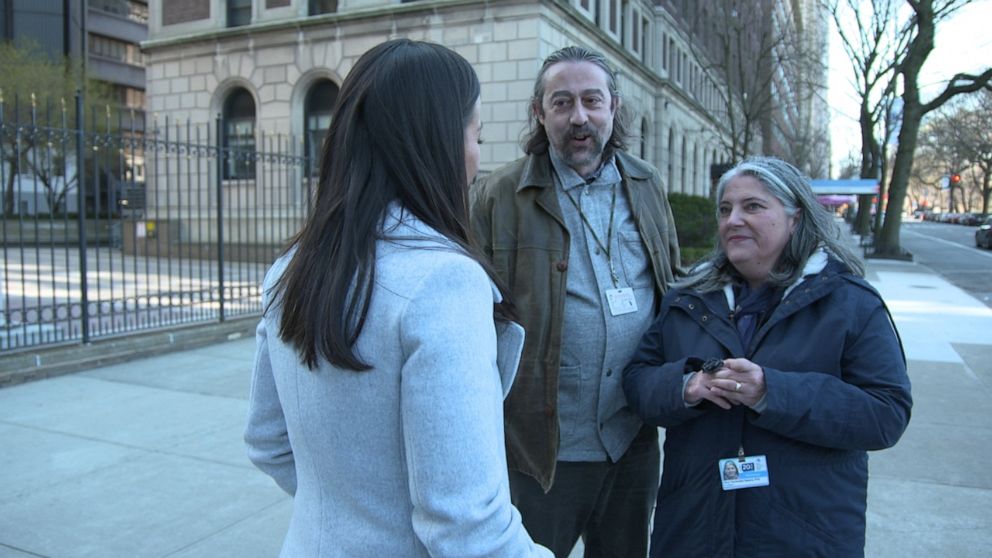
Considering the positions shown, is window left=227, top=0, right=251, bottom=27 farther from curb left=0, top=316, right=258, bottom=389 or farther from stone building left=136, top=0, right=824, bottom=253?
curb left=0, top=316, right=258, bottom=389

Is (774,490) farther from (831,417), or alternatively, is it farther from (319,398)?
(319,398)

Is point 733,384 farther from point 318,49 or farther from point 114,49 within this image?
point 114,49

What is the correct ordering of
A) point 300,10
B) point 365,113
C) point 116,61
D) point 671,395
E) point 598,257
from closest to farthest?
point 365,113, point 671,395, point 598,257, point 300,10, point 116,61

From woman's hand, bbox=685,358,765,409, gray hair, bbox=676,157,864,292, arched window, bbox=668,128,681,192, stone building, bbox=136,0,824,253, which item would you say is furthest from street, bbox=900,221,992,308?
woman's hand, bbox=685,358,765,409

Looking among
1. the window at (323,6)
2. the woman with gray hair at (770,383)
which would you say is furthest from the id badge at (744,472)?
the window at (323,6)

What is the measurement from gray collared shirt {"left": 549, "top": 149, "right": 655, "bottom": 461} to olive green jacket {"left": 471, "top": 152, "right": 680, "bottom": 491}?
0.26ft

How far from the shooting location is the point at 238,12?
2364 centimetres

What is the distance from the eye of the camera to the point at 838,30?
26.4 m

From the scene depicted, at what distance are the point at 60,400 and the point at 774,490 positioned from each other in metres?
6.12

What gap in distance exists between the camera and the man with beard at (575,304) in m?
2.32

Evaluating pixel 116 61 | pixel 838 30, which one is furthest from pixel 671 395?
pixel 116 61

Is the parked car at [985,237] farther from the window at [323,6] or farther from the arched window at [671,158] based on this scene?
the window at [323,6]

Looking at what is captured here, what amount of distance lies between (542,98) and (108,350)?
6.82 m

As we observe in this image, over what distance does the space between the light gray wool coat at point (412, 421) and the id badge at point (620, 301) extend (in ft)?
3.68
